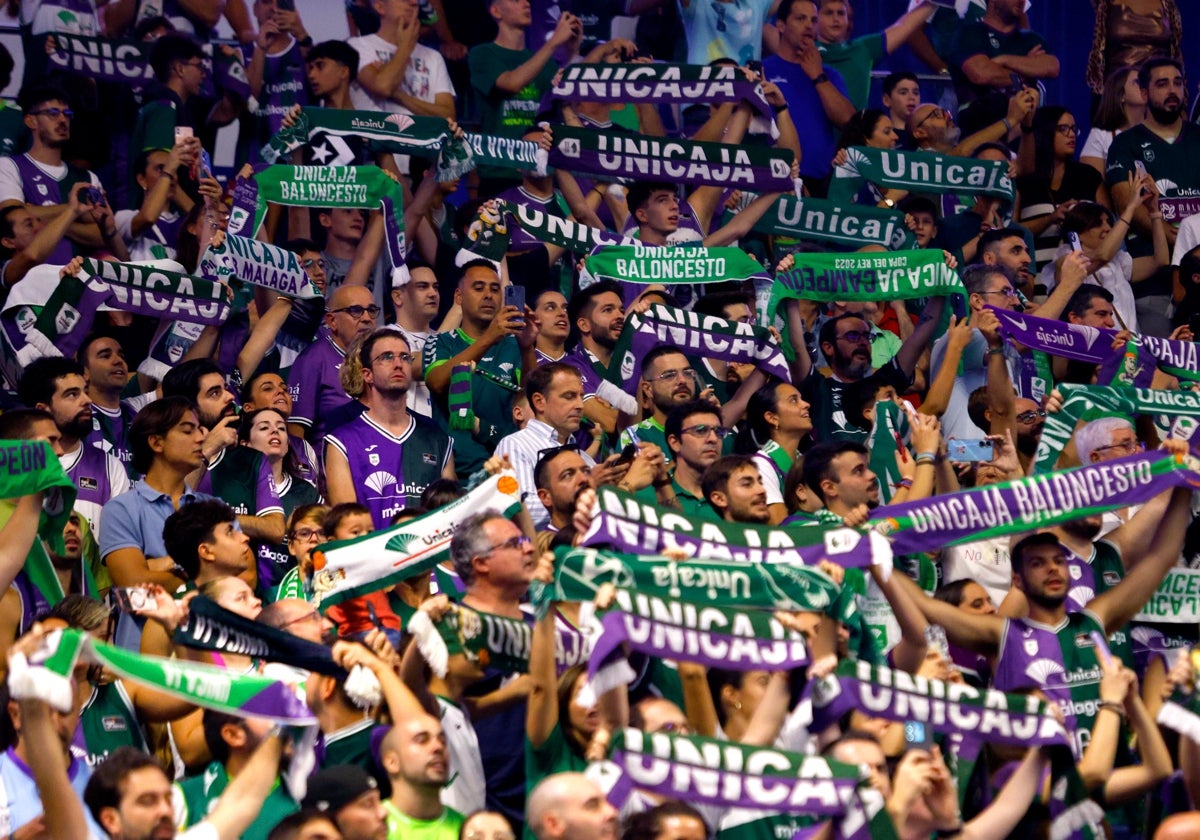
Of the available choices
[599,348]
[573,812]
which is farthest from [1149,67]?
[573,812]

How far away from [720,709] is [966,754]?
2.42ft

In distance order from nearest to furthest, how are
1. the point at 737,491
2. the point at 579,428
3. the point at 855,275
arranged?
1. the point at 737,491
2. the point at 579,428
3. the point at 855,275

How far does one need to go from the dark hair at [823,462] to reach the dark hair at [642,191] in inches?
118

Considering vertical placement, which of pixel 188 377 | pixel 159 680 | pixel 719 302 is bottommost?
pixel 719 302

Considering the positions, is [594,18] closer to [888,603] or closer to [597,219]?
[597,219]

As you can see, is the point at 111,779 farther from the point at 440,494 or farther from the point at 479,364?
the point at 479,364

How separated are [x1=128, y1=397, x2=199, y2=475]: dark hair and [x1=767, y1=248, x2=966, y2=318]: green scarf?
330 centimetres

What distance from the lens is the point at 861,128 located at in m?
11.4

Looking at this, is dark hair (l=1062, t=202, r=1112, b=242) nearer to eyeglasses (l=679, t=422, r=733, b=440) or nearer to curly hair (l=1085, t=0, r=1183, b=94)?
curly hair (l=1085, t=0, r=1183, b=94)

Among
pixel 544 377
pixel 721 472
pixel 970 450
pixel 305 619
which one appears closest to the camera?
pixel 305 619

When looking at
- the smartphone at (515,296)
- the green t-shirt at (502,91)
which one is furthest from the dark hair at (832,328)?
the green t-shirt at (502,91)

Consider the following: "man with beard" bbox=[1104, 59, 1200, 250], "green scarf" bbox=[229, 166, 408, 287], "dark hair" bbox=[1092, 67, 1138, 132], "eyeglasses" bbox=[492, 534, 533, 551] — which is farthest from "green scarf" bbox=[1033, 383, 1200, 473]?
"dark hair" bbox=[1092, 67, 1138, 132]

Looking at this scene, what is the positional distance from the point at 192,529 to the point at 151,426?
804 millimetres

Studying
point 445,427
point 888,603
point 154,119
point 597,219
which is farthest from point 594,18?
point 888,603
